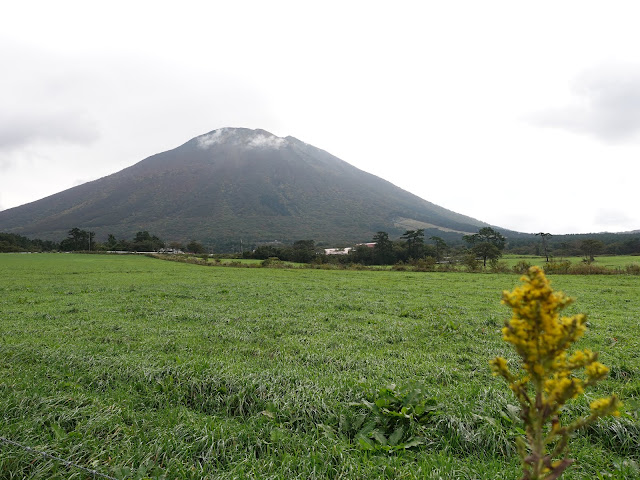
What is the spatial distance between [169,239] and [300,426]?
673ft

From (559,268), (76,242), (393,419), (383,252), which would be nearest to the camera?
(393,419)

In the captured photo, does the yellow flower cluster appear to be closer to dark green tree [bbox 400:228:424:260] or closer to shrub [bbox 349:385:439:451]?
shrub [bbox 349:385:439:451]

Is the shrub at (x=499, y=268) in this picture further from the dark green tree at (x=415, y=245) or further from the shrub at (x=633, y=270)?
the dark green tree at (x=415, y=245)

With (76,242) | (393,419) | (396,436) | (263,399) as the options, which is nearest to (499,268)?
(393,419)

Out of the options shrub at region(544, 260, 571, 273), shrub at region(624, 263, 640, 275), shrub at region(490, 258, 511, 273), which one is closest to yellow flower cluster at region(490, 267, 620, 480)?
shrub at region(624, 263, 640, 275)

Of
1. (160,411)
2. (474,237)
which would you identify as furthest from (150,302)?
(474,237)

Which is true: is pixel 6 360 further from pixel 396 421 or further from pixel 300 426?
pixel 396 421

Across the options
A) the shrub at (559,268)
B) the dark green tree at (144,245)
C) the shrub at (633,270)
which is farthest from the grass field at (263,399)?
the dark green tree at (144,245)

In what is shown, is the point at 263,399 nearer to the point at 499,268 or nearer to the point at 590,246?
the point at 499,268

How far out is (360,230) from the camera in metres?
191

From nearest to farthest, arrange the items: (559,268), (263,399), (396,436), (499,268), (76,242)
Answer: (396,436) < (263,399) < (559,268) < (499,268) < (76,242)

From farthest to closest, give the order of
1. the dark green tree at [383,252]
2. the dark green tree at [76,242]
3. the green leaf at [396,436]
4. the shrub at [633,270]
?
the dark green tree at [76,242]
the dark green tree at [383,252]
the shrub at [633,270]
the green leaf at [396,436]

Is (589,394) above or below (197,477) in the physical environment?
above

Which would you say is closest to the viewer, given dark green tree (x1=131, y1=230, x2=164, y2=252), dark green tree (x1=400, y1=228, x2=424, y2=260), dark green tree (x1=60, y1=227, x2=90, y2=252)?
dark green tree (x1=400, y1=228, x2=424, y2=260)
